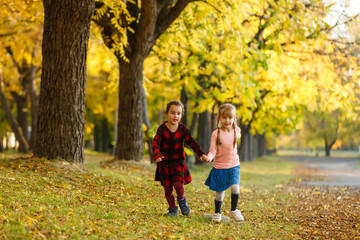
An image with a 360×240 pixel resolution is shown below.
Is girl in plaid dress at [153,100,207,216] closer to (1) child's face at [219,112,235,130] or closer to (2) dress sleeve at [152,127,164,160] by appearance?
(2) dress sleeve at [152,127,164,160]

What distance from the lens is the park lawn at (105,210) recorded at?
4.80 meters

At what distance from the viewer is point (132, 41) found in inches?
449

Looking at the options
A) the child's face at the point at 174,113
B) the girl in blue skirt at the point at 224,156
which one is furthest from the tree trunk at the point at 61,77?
the girl in blue skirt at the point at 224,156

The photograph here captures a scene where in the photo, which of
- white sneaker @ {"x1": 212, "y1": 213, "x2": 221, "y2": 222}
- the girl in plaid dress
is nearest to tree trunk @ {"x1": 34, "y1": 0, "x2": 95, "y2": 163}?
the girl in plaid dress

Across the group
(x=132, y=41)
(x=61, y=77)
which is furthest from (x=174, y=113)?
(x=132, y=41)

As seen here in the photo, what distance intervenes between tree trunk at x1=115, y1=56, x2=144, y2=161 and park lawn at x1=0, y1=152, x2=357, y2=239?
237cm

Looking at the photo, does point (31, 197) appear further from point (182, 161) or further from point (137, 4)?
point (137, 4)

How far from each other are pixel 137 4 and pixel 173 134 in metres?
6.46

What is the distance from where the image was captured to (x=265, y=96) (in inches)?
653

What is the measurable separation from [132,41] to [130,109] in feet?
6.18

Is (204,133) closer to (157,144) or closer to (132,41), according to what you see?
(132,41)

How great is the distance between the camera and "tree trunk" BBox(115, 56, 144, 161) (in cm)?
1166

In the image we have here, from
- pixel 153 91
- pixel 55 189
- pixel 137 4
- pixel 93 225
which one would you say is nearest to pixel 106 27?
pixel 137 4

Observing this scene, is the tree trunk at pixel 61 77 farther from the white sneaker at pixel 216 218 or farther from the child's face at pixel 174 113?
the white sneaker at pixel 216 218
